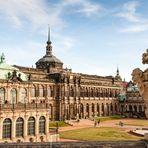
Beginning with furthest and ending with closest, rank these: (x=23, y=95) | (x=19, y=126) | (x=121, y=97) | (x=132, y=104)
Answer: (x=121, y=97)
(x=132, y=104)
(x=23, y=95)
(x=19, y=126)

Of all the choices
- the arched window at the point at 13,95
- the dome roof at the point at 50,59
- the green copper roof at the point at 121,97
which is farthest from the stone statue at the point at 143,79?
the green copper roof at the point at 121,97

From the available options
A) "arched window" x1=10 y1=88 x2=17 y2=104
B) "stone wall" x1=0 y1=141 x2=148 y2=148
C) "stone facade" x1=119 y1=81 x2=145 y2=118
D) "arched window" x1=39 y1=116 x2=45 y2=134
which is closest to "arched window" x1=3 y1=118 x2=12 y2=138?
"arched window" x1=39 y1=116 x2=45 y2=134

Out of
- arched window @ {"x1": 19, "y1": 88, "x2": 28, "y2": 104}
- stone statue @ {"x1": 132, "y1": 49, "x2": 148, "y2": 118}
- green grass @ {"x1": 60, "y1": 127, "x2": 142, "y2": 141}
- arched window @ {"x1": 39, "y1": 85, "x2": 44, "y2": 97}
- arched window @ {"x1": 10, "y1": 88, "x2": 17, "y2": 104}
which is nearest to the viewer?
stone statue @ {"x1": 132, "y1": 49, "x2": 148, "y2": 118}

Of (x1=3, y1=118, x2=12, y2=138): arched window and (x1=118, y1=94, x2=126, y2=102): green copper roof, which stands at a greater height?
(x1=118, y1=94, x2=126, y2=102): green copper roof

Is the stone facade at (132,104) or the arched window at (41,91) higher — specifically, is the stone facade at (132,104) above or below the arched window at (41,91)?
below

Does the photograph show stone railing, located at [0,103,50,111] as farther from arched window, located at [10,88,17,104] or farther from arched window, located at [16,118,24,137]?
arched window, located at [10,88,17,104]

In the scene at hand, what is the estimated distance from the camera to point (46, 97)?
3880 inches

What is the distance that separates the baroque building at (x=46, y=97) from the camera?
55.1 m

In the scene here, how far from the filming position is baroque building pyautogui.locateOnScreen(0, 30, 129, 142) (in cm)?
5506

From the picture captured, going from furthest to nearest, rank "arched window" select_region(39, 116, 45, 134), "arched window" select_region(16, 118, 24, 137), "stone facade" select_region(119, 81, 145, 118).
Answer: "stone facade" select_region(119, 81, 145, 118) < "arched window" select_region(39, 116, 45, 134) < "arched window" select_region(16, 118, 24, 137)

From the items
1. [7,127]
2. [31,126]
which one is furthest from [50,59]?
[7,127]

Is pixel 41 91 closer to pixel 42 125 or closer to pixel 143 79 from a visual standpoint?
pixel 42 125

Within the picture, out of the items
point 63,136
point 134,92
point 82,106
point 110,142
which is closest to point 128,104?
point 134,92

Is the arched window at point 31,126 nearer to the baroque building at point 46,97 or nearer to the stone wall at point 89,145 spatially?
the baroque building at point 46,97
